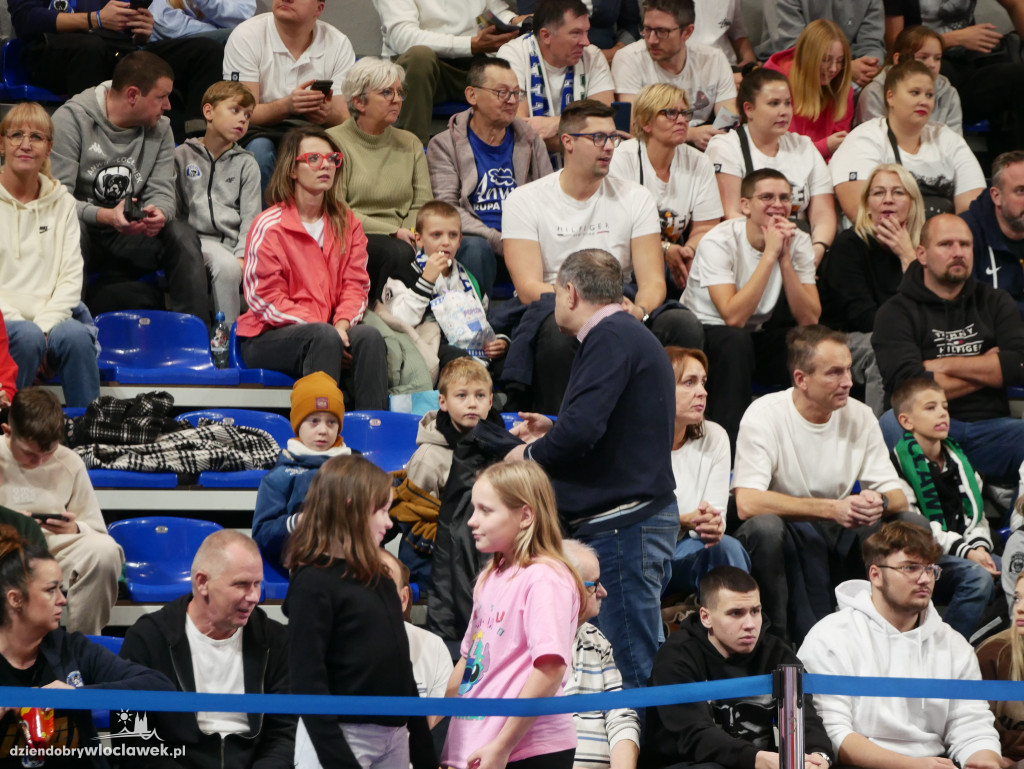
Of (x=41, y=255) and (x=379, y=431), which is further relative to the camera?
(x=41, y=255)

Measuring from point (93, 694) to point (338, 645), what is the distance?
0.53 metres

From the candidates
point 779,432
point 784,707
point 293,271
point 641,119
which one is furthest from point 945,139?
point 784,707

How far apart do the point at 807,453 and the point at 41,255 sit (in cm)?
318

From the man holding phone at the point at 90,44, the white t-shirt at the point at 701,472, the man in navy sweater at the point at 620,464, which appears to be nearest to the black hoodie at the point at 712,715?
the man in navy sweater at the point at 620,464

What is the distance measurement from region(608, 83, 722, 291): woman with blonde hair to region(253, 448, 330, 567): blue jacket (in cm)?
255

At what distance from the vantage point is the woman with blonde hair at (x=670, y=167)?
6.68m

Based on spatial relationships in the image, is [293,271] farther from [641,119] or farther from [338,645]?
[338,645]

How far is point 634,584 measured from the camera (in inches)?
165

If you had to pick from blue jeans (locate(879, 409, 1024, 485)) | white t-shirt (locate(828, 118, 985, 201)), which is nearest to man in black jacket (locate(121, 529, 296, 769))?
blue jeans (locate(879, 409, 1024, 485))

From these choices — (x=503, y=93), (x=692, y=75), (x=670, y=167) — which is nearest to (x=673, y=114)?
(x=670, y=167)

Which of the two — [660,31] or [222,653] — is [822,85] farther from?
[222,653]

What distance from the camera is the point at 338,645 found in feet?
10.2

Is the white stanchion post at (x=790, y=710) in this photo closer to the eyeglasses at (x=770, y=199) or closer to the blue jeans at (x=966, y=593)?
the blue jeans at (x=966, y=593)

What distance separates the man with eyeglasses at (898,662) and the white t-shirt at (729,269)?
6.07ft
